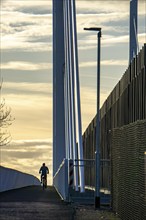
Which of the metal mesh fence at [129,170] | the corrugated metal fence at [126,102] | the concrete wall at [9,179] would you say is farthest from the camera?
the concrete wall at [9,179]

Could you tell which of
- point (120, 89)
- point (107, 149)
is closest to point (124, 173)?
point (120, 89)

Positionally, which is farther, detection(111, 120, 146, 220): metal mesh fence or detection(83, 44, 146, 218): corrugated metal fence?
detection(83, 44, 146, 218): corrugated metal fence

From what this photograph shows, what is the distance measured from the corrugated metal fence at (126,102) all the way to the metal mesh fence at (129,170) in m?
0.72

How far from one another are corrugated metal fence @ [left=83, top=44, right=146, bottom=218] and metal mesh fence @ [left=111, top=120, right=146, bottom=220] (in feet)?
2.36

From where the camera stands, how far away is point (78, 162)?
3659cm

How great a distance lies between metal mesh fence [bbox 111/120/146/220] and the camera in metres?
18.8

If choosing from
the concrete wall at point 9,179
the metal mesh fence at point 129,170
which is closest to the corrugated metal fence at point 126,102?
the metal mesh fence at point 129,170

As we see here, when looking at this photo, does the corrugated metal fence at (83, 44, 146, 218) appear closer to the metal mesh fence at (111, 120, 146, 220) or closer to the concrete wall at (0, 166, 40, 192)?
the metal mesh fence at (111, 120, 146, 220)

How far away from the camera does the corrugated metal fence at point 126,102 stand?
32.5 m

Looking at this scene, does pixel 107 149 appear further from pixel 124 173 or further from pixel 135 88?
pixel 124 173

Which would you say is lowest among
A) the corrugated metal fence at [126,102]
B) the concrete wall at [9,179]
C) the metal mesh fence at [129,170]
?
the metal mesh fence at [129,170]

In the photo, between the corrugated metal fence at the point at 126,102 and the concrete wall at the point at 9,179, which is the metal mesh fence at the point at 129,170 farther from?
the concrete wall at the point at 9,179

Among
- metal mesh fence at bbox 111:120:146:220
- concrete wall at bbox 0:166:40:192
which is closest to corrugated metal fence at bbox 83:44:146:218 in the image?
metal mesh fence at bbox 111:120:146:220

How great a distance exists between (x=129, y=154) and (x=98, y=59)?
1352 centimetres
